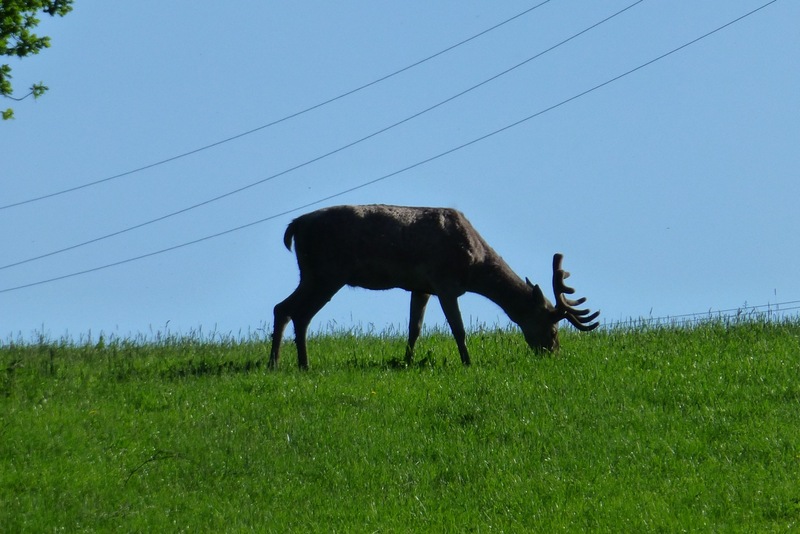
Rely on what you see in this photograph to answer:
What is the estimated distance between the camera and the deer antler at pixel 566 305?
1784 centimetres

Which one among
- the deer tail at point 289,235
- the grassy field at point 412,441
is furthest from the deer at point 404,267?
the grassy field at point 412,441

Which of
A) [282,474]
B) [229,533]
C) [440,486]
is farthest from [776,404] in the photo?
[229,533]

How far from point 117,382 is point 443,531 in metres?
6.28

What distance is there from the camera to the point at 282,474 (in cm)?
1202

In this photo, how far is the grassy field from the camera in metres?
10.8

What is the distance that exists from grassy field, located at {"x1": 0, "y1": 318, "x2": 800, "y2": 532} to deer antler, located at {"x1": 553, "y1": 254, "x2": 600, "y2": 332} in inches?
42.7

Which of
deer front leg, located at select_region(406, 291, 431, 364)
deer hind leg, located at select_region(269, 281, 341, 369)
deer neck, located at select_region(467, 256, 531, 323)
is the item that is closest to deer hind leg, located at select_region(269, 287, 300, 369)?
deer hind leg, located at select_region(269, 281, 341, 369)

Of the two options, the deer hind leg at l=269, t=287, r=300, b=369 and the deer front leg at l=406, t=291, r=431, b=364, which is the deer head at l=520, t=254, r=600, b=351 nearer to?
the deer front leg at l=406, t=291, r=431, b=364

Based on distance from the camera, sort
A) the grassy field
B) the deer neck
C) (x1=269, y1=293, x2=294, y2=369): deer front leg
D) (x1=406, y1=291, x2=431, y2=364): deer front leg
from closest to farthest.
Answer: the grassy field, (x1=269, y1=293, x2=294, y2=369): deer front leg, (x1=406, y1=291, x2=431, y2=364): deer front leg, the deer neck

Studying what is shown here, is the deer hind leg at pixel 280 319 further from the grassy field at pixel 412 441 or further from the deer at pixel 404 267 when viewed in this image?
the grassy field at pixel 412 441

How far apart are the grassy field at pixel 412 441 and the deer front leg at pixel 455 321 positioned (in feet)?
0.98

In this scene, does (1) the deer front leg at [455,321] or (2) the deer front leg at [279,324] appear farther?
(1) the deer front leg at [455,321]

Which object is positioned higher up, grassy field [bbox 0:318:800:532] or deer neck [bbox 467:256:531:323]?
deer neck [bbox 467:256:531:323]

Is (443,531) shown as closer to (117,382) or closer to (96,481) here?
(96,481)
